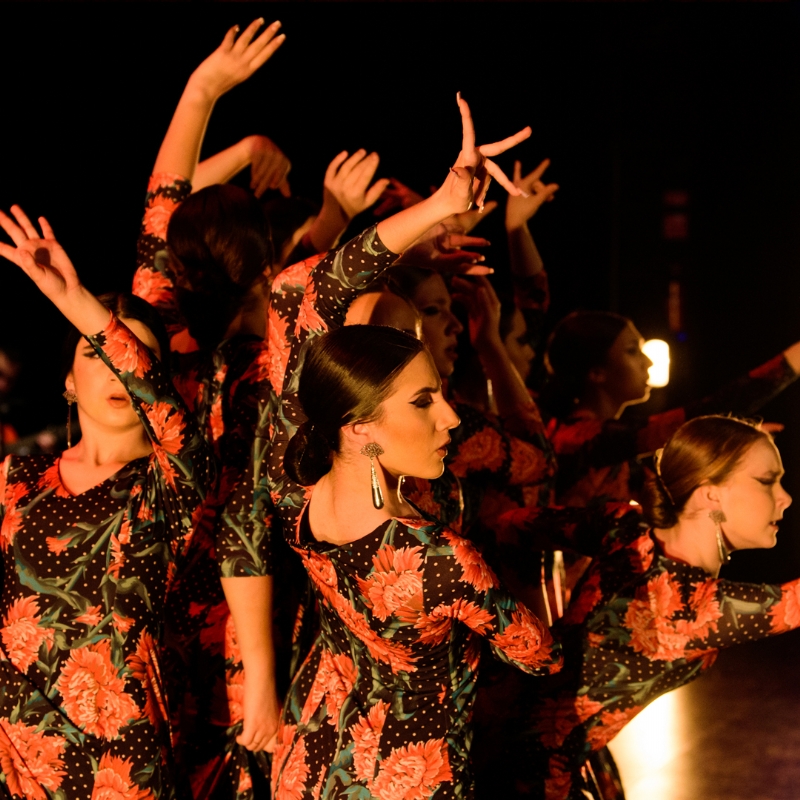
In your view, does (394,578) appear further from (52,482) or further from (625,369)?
(625,369)

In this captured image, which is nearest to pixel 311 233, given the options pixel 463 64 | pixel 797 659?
pixel 463 64

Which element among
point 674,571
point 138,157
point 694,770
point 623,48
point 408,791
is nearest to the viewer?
point 408,791

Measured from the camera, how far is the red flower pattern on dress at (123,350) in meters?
1.73

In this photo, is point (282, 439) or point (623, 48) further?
point (623, 48)

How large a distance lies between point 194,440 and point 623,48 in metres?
4.03

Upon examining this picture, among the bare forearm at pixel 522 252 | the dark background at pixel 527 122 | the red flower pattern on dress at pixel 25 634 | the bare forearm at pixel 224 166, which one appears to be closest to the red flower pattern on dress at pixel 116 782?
the red flower pattern on dress at pixel 25 634

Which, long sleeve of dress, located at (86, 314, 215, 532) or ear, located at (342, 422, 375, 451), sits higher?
long sleeve of dress, located at (86, 314, 215, 532)

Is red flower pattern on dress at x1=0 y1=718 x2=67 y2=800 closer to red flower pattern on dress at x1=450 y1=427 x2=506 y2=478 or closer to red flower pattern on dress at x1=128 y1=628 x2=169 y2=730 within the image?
red flower pattern on dress at x1=128 y1=628 x2=169 y2=730

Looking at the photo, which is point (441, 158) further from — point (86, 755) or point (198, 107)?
point (86, 755)

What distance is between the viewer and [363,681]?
1771 millimetres

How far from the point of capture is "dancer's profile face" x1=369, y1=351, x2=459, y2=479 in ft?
5.40

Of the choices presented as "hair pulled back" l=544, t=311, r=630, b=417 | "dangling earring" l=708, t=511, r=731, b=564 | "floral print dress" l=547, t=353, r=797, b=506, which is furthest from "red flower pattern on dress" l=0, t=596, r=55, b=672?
"hair pulled back" l=544, t=311, r=630, b=417

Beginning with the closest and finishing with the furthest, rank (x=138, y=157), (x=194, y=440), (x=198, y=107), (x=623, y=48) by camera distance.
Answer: (x=194, y=440)
(x=198, y=107)
(x=138, y=157)
(x=623, y=48)

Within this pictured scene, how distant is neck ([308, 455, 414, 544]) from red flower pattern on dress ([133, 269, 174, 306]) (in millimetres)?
793
